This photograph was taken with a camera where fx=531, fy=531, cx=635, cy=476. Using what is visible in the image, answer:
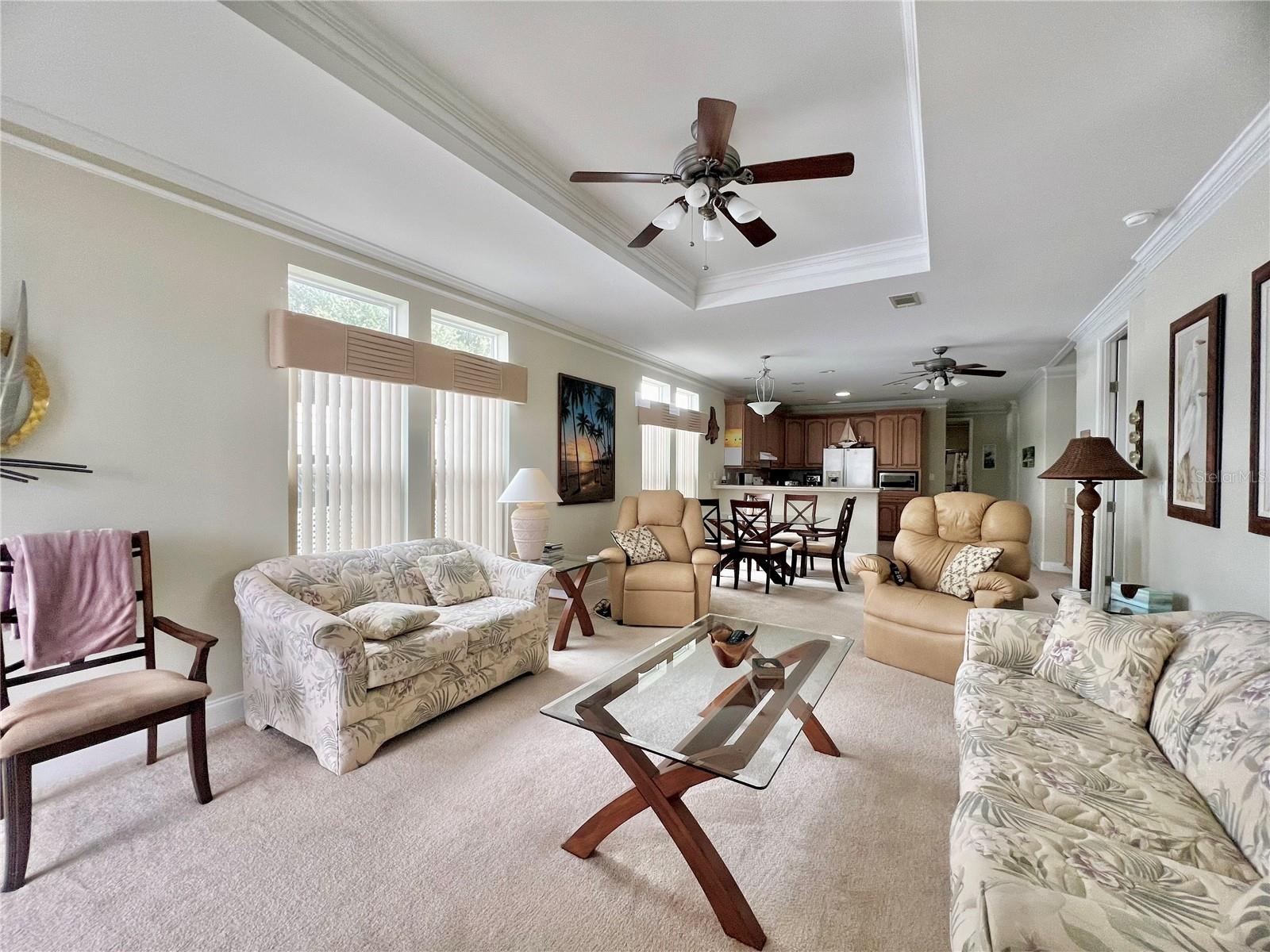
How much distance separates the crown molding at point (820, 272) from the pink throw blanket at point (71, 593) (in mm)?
3852

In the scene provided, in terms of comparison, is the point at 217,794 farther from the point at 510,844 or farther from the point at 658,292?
the point at 658,292

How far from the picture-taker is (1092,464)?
2822 millimetres

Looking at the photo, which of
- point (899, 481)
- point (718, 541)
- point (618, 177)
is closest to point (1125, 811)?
point (618, 177)

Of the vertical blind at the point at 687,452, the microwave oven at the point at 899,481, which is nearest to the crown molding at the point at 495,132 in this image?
the vertical blind at the point at 687,452

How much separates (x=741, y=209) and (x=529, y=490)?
2364 millimetres

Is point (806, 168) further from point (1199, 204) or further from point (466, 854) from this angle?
point (466, 854)

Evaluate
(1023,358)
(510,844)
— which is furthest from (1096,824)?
(1023,358)

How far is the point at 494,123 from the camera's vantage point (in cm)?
232

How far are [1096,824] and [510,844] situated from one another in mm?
1662

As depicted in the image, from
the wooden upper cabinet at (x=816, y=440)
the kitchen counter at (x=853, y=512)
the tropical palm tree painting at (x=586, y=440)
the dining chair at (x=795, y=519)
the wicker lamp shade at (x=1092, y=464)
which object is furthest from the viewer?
the wooden upper cabinet at (x=816, y=440)

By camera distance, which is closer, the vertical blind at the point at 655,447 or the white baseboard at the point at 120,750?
the white baseboard at the point at 120,750

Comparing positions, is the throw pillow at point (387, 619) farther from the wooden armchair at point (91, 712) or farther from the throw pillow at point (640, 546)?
the throw pillow at point (640, 546)

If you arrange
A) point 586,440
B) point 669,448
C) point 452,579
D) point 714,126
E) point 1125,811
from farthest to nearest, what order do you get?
1. point 669,448
2. point 586,440
3. point 452,579
4. point 714,126
5. point 1125,811

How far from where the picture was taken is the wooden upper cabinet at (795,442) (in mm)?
10336
